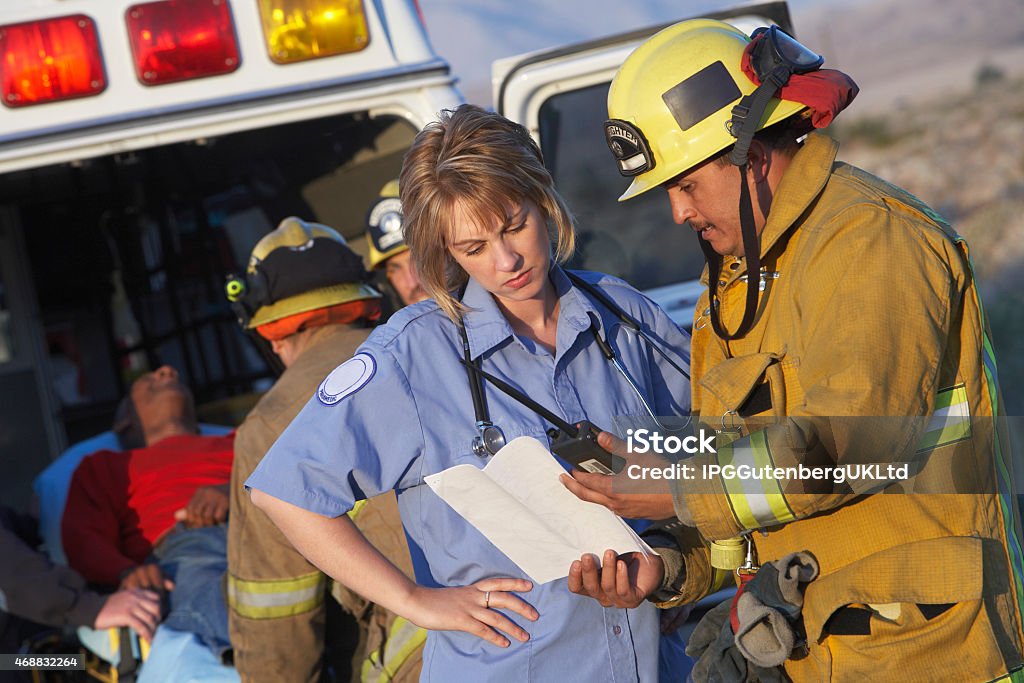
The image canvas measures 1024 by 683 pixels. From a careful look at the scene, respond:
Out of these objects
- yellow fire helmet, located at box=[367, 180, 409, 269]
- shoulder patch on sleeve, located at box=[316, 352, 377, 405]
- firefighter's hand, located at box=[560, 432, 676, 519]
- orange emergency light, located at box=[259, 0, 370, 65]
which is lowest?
firefighter's hand, located at box=[560, 432, 676, 519]

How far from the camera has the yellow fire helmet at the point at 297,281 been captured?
336 cm

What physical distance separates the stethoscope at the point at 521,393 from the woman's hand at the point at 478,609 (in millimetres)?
258

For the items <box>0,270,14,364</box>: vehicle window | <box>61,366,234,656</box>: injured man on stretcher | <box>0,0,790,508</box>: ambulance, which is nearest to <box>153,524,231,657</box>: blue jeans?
<box>61,366,234,656</box>: injured man on stretcher

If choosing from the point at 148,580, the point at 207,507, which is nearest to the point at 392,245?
the point at 207,507

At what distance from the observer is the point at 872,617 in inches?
73.5

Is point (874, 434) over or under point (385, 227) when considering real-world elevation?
under

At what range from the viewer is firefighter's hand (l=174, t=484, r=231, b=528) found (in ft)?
13.9

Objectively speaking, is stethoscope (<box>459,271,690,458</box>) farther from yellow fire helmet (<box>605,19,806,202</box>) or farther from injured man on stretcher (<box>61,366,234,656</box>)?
injured man on stretcher (<box>61,366,234,656</box>)

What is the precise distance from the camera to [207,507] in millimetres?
4238

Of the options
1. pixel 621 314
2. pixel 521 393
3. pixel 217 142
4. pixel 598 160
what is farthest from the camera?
pixel 217 142

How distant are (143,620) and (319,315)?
1.38m

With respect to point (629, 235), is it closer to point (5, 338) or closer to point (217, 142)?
point (217, 142)

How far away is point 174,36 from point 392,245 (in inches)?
40.9

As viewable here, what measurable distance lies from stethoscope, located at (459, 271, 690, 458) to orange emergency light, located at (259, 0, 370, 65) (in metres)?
1.20
